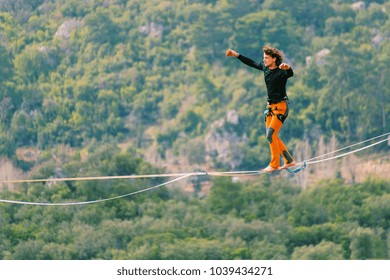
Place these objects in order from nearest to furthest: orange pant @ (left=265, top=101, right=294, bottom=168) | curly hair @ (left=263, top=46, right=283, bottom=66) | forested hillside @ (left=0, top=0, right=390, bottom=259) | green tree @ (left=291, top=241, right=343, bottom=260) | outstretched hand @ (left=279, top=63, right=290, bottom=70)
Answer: outstretched hand @ (left=279, top=63, right=290, bottom=70) → curly hair @ (left=263, top=46, right=283, bottom=66) → orange pant @ (left=265, top=101, right=294, bottom=168) → green tree @ (left=291, top=241, right=343, bottom=260) → forested hillside @ (left=0, top=0, right=390, bottom=259)

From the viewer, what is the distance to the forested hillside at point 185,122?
4916 centimetres

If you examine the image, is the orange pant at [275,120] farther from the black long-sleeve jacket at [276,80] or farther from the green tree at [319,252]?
the green tree at [319,252]

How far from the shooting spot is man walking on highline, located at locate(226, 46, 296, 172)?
53.7 feet

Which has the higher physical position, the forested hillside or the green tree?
the forested hillside

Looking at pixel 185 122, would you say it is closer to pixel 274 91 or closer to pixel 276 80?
pixel 274 91

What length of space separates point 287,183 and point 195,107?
50.9 feet

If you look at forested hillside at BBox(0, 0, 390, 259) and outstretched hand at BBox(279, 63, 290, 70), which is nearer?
outstretched hand at BBox(279, 63, 290, 70)

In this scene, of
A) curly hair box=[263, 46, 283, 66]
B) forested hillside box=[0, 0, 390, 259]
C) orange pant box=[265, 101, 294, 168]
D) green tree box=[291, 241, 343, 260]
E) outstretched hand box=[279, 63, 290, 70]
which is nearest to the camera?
outstretched hand box=[279, 63, 290, 70]

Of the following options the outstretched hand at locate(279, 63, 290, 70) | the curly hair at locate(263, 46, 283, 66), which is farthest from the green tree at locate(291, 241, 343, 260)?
the outstretched hand at locate(279, 63, 290, 70)

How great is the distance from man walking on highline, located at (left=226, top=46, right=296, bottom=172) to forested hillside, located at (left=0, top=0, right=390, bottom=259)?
28.2 m

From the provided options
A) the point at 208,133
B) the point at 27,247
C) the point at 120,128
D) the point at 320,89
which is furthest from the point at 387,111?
the point at 27,247

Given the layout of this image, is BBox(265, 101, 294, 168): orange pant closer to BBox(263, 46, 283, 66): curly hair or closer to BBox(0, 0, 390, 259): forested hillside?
BBox(263, 46, 283, 66): curly hair

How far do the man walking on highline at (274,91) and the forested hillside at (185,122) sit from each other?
28.2m

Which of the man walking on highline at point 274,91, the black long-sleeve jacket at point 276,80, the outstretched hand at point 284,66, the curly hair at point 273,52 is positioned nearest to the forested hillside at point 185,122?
the man walking on highline at point 274,91
